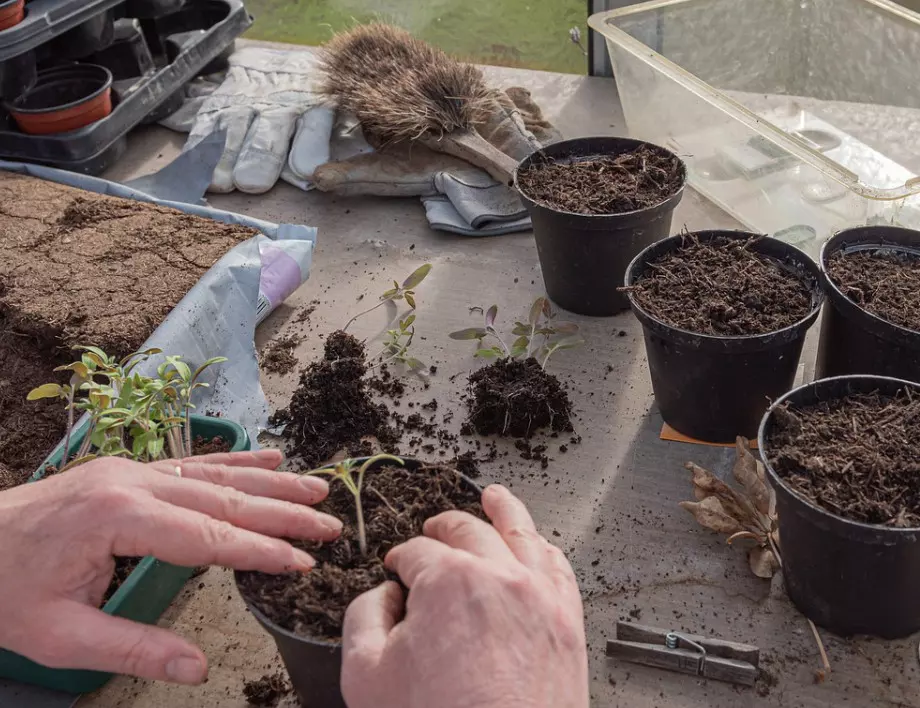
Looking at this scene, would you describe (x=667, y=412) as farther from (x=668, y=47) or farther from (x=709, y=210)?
(x=668, y=47)

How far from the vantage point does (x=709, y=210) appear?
9.38 feet

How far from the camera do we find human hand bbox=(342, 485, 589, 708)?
1.00 m

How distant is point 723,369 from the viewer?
187 cm

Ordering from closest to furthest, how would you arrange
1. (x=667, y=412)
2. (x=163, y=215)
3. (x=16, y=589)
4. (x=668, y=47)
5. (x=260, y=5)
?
(x=16, y=589), (x=667, y=412), (x=163, y=215), (x=668, y=47), (x=260, y=5)

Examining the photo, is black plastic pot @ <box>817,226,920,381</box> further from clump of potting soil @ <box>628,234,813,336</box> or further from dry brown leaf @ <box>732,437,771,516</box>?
dry brown leaf @ <box>732,437,771,516</box>

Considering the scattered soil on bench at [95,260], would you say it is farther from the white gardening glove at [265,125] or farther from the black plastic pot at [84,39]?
the black plastic pot at [84,39]

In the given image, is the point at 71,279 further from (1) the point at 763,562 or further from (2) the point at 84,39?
(1) the point at 763,562

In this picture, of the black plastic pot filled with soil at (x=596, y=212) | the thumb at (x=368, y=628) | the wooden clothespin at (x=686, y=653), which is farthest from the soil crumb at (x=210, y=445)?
the black plastic pot filled with soil at (x=596, y=212)

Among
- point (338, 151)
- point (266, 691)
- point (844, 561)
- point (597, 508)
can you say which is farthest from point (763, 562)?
point (338, 151)

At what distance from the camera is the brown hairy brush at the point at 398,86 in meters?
3.01

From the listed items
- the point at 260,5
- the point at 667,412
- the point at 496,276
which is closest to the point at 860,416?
the point at 667,412

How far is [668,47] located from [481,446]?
181 centimetres

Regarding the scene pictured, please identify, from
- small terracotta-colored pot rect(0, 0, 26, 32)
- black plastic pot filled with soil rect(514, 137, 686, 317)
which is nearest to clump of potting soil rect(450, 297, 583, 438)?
black plastic pot filled with soil rect(514, 137, 686, 317)

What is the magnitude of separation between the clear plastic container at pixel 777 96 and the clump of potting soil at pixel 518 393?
84 cm
